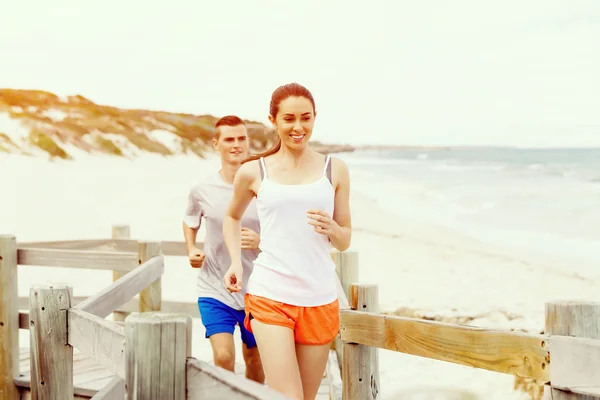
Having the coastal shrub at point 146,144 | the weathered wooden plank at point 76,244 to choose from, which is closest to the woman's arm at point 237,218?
the weathered wooden plank at point 76,244

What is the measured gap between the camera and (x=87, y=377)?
15.8 feet

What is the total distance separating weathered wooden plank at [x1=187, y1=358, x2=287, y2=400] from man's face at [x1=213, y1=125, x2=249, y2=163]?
5.77 feet

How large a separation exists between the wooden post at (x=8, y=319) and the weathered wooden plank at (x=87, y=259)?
122 millimetres

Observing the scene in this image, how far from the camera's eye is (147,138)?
118 ft

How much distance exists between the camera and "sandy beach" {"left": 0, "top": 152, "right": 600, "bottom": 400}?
Answer: 891 centimetres

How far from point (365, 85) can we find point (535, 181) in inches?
490

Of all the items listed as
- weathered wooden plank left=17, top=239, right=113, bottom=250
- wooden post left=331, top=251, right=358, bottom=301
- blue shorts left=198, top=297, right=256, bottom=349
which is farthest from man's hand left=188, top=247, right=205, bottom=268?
weathered wooden plank left=17, top=239, right=113, bottom=250

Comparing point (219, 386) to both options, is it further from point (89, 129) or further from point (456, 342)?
point (89, 129)

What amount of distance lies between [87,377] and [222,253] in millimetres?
2032

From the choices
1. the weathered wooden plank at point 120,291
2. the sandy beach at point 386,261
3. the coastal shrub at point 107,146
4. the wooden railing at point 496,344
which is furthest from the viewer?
the coastal shrub at point 107,146

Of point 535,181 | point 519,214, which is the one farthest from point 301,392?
point 535,181

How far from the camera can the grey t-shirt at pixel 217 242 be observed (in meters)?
3.26

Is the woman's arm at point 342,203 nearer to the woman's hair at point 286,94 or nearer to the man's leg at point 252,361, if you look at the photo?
the woman's hair at point 286,94

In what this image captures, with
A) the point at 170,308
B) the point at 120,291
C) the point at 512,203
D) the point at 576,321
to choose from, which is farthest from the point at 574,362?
the point at 512,203
